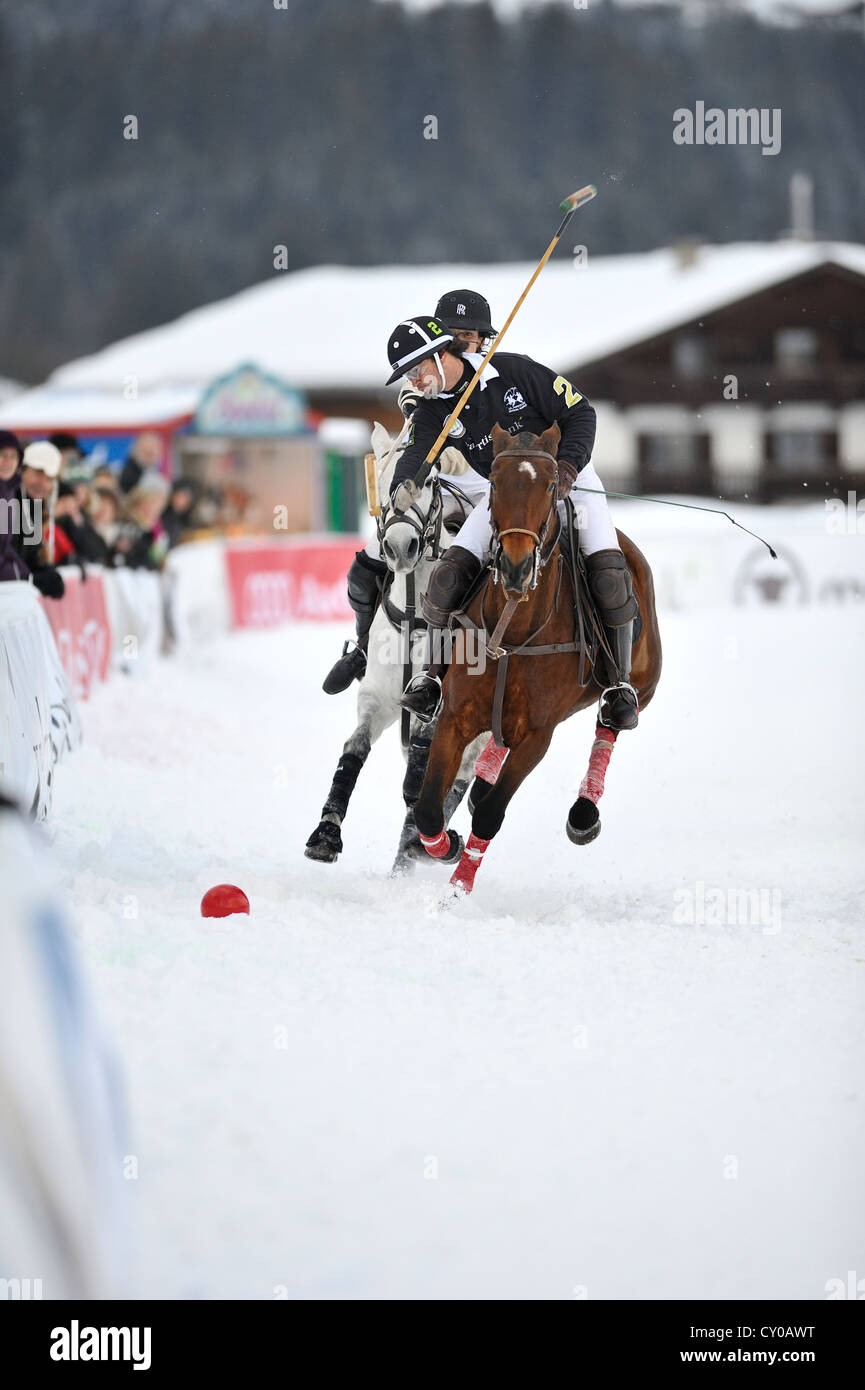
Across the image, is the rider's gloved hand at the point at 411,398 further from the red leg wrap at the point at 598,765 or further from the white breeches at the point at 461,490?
the red leg wrap at the point at 598,765

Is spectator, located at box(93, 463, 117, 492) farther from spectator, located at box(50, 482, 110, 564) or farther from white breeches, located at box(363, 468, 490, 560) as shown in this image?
white breeches, located at box(363, 468, 490, 560)

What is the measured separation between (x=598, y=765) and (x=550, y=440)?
1.72m

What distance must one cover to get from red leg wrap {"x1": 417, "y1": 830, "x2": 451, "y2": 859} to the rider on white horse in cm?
100

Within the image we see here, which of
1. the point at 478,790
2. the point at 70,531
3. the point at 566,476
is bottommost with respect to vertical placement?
the point at 478,790

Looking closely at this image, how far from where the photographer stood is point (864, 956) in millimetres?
5730

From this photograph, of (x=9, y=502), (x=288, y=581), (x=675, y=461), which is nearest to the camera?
(x=9, y=502)

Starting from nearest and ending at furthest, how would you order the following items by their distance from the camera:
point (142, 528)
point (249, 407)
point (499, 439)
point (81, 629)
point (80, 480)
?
point (499, 439) < point (81, 629) < point (80, 480) < point (142, 528) < point (249, 407)

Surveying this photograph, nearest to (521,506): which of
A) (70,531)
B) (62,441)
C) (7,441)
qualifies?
(7,441)

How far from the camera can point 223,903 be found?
5.82m

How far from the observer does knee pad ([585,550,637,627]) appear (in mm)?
6801

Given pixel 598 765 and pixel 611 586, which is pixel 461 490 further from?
pixel 598 765

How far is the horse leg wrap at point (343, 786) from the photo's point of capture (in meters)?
6.88

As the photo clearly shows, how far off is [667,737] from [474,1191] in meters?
9.26

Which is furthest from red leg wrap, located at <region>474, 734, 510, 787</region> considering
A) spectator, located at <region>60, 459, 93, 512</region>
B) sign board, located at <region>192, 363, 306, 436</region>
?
sign board, located at <region>192, 363, 306, 436</region>
